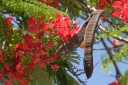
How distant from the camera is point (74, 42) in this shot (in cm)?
204

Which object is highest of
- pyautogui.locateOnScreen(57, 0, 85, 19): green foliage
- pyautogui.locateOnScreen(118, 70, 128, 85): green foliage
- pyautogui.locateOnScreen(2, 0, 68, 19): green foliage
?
pyautogui.locateOnScreen(2, 0, 68, 19): green foliage

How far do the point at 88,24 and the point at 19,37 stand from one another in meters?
0.49

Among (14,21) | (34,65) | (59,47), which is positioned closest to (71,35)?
(59,47)

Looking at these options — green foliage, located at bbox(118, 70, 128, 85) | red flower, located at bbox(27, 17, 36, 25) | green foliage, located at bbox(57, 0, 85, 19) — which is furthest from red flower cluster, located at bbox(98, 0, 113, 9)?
red flower, located at bbox(27, 17, 36, 25)

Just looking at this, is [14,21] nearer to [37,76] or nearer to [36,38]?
[36,38]

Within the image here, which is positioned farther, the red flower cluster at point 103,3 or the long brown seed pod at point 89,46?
the red flower cluster at point 103,3

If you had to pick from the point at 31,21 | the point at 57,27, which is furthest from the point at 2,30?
the point at 57,27

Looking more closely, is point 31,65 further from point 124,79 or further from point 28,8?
point 124,79

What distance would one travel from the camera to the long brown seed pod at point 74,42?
2008mm

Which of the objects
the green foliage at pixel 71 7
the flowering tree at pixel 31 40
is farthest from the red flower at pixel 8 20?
the green foliage at pixel 71 7

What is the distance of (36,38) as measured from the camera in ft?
7.15

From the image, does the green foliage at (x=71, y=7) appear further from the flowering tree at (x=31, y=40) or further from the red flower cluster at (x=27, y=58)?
the red flower cluster at (x=27, y=58)

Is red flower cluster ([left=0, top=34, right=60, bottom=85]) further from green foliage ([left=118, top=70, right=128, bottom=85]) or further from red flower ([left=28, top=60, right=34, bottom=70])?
green foliage ([left=118, top=70, right=128, bottom=85])

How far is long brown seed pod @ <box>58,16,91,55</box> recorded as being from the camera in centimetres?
201
